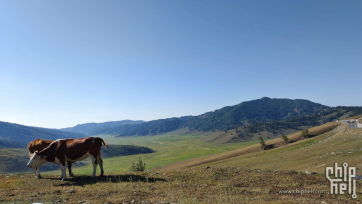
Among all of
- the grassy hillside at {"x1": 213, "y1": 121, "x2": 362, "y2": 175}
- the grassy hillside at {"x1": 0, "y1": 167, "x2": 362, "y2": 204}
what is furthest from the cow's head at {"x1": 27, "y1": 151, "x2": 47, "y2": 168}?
the grassy hillside at {"x1": 213, "y1": 121, "x2": 362, "y2": 175}

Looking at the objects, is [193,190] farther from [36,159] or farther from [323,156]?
[323,156]

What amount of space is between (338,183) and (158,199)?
11.6m

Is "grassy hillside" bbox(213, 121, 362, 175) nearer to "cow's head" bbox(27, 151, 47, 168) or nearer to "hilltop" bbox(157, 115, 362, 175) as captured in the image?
"hilltop" bbox(157, 115, 362, 175)

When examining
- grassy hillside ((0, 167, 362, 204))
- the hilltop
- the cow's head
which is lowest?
the hilltop

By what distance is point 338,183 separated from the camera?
457 inches

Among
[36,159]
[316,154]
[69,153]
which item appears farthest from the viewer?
[316,154]

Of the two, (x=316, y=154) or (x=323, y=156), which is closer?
(x=323, y=156)

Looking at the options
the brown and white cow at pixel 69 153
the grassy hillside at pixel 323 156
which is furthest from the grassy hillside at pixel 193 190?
the grassy hillside at pixel 323 156

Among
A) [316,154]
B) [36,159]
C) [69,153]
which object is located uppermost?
[69,153]

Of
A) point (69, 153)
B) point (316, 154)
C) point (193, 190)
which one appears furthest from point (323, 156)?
point (69, 153)

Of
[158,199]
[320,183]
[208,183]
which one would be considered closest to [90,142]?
[158,199]

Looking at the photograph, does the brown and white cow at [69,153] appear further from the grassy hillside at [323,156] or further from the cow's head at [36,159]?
the grassy hillside at [323,156]

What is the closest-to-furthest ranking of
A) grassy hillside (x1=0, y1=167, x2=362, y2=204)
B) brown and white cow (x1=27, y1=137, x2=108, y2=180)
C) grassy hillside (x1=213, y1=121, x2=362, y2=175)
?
grassy hillside (x1=0, y1=167, x2=362, y2=204) < brown and white cow (x1=27, y1=137, x2=108, y2=180) < grassy hillside (x1=213, y1=121, x2=362, y2=175)

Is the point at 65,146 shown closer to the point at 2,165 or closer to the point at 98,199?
the point at 98,199
